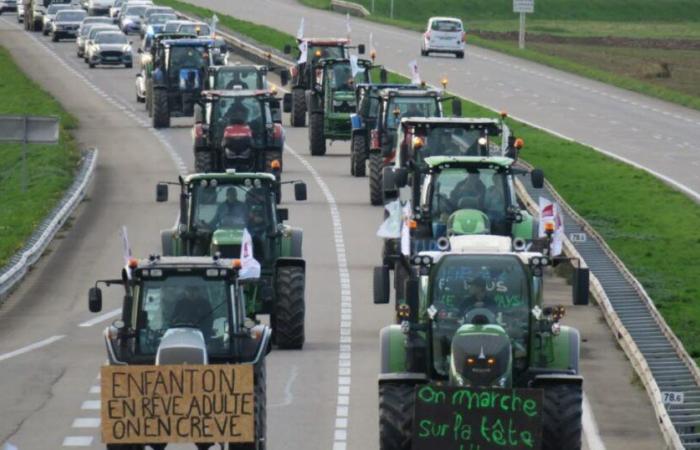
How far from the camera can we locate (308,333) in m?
29.9

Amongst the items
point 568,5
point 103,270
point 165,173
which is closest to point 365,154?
point 165,173

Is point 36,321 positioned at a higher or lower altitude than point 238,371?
lower

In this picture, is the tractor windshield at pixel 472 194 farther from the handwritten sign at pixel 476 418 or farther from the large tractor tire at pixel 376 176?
the large tractor tire at pixel 376 176

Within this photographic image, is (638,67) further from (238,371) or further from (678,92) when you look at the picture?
(238,371)

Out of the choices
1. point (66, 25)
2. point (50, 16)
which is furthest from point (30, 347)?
point (50, 16)

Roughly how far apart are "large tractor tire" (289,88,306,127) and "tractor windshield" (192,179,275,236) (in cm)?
3140

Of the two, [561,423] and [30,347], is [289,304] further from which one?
[561,423]

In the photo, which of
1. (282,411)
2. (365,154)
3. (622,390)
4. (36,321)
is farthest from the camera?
(365,154)

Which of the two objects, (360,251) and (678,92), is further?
(678,92)

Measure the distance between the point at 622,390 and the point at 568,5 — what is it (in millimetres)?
114248

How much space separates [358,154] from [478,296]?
28.2m

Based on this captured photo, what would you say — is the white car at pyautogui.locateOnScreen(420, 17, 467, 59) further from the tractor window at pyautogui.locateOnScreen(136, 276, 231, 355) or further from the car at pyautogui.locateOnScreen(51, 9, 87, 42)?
the tractor window at pyautogui.locateOnScreen(136, 276, 231, 355)

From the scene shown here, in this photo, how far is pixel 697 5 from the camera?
459 feet

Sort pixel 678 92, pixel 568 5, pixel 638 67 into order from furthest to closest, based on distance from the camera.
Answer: pixel 568 5
pixel 638 67
pixel 678 92
